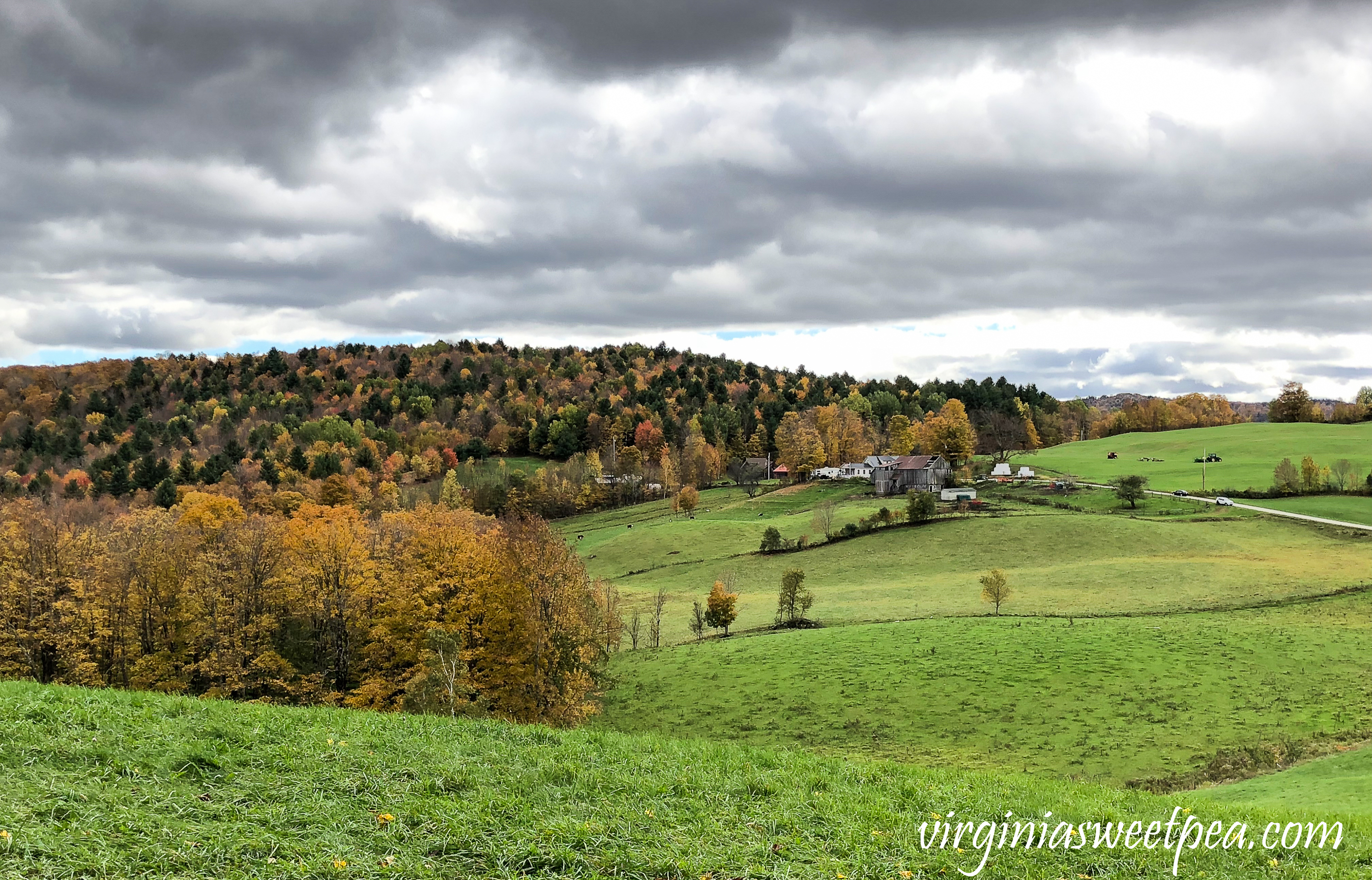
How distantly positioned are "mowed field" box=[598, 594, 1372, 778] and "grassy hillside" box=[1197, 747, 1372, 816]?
4.62 m

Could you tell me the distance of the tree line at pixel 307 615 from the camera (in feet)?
128

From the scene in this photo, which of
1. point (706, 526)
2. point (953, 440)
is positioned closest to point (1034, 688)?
point (706, 526)

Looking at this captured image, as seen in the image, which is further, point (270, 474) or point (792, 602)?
point (270, 474)

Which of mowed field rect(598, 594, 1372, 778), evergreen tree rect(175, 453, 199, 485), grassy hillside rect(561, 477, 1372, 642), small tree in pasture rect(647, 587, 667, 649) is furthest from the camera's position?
evergreen tree rect(175, 453, 199, 485)

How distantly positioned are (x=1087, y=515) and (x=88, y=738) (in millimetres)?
101465

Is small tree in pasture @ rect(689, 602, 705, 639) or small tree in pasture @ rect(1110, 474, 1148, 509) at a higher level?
small tree in pasture @ rect(1110, 474, 1148, 509)

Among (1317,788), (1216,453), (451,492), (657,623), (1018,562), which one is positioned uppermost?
(1216,453)

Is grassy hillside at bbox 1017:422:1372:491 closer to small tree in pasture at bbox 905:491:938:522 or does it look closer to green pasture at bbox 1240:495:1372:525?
green pasture at bbox 1240:495:1372:525

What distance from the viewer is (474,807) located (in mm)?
10172

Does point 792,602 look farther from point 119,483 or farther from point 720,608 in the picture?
point 119,483

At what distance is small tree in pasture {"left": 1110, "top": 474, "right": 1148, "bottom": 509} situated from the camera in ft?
336

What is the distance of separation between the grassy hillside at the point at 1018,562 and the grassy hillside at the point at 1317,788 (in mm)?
32687

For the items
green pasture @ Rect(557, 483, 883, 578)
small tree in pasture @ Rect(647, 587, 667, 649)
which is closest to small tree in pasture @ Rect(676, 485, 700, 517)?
green pasture @ Rect(557, 483, 883, 578)

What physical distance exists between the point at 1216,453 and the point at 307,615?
157485 mm
